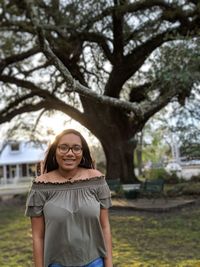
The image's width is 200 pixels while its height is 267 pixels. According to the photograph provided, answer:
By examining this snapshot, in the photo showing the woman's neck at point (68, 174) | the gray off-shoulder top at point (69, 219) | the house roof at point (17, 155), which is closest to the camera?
the gray off-shoulder top at point (69, 219)

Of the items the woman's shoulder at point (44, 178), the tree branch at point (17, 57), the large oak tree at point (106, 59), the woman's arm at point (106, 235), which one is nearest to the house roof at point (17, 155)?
the large oak tree at point (106, 59)

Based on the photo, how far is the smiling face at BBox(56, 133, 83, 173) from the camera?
2.97m

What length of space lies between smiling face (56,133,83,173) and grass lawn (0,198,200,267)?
323cm

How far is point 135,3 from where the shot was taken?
15945mm

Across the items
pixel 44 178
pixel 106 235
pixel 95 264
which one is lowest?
pixel 95 264

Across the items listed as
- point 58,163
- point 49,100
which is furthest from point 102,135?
point 58,163

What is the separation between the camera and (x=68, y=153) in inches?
117

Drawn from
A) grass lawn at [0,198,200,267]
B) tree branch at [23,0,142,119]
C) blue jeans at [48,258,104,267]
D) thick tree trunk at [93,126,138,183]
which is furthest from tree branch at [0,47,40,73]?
blue jeans at [48,258,104,267]

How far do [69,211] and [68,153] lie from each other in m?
0.40

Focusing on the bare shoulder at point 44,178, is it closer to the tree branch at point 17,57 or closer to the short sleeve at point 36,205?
the short sleeve at point 36,205

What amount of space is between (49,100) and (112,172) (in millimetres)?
5047

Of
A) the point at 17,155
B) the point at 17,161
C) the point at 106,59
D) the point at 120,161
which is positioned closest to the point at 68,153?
the point at 106,59

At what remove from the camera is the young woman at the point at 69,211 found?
2781 millimetres

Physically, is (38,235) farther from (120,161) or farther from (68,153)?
(120,161)
